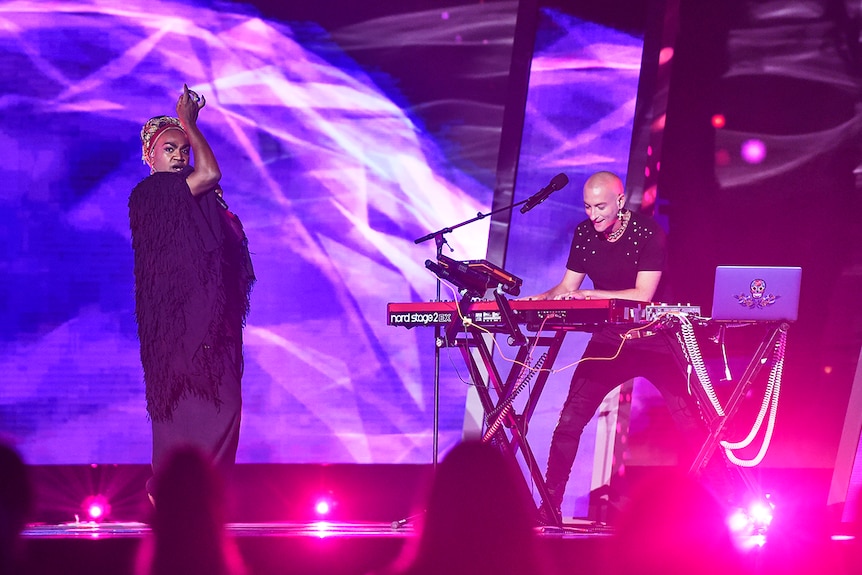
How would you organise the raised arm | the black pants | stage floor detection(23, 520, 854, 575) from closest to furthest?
stage floor detection(23, 520, 854, 575)
the raised arm
the black pants

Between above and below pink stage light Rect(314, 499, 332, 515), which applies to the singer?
above

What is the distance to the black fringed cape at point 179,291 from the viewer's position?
3.03 m

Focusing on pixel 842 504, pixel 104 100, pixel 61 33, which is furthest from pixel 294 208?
pixel 842 504

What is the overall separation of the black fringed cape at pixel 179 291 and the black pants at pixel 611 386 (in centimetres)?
180

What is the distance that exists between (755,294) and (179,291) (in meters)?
2.44

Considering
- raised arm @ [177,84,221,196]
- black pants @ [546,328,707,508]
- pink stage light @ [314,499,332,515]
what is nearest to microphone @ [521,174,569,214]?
black pants @ [546,328,707,508]

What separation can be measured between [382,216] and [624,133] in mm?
1568

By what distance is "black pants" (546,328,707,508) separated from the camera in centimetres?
399

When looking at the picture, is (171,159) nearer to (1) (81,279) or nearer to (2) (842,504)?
(1) (81,279)

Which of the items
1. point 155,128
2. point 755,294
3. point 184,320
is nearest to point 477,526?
point 184,320

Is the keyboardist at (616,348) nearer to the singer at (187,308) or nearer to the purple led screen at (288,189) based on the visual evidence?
the purple led screen at (288,189)

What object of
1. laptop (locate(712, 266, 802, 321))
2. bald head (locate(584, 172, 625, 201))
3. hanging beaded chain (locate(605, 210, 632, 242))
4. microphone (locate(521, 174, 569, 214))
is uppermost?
bald head (locate(584, 172, 625, 201))

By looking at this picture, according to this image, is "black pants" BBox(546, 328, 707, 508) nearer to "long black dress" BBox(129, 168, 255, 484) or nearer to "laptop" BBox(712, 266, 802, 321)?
"laptop" BBox(712, 266, 802, 321)

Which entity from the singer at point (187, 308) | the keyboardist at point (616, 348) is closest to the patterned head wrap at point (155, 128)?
the singer at point (187, 308)
